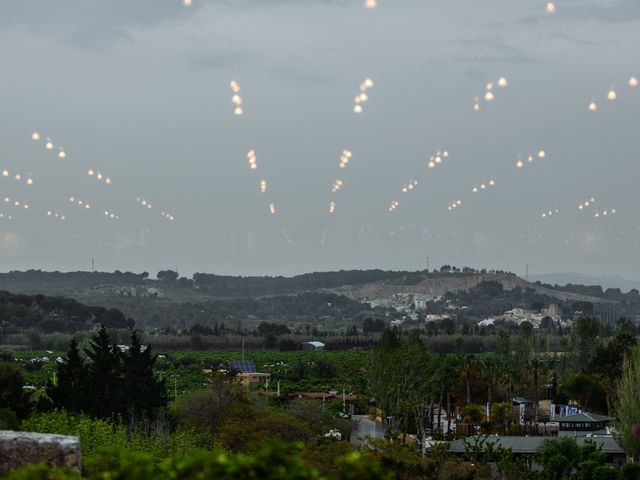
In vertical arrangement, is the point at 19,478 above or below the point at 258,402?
above

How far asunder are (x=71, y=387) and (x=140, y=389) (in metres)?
7.23

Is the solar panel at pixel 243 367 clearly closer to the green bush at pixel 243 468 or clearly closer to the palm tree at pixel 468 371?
the palm tree at pixel 468 371

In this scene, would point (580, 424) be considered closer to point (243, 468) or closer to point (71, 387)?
point (71, 387)

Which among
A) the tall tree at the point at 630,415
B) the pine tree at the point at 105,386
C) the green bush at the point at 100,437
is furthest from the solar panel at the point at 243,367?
the green bush at the point at 100,437

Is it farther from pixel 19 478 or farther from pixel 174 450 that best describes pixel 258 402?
pixel 19 478

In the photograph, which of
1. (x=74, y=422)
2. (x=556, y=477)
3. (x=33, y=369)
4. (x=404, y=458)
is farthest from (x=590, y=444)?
(x=33, y=369)

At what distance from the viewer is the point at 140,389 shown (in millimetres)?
74875

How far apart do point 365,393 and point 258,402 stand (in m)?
32.1

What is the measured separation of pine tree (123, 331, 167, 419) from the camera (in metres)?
74.0

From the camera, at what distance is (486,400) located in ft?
381

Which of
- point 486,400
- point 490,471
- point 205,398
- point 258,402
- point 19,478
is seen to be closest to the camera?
point 19,478

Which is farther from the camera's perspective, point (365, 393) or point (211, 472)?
point (365, 393)

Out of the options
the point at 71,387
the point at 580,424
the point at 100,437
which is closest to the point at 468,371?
the point at 580,424

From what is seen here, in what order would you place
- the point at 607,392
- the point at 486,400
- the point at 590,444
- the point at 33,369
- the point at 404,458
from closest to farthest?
the point at 404,458, the point at 590,444, the point at 607,392, the point at 486,400, the point at 33,369
